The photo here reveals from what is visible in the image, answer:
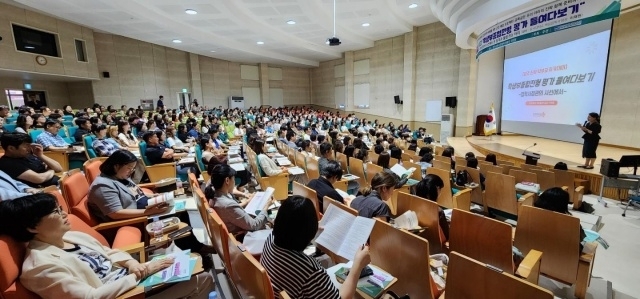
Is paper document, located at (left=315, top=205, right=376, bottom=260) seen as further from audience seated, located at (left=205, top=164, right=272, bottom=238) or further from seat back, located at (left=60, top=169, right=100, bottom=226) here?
seat back, located at (left=60, top=169, right=100, bottom=226)

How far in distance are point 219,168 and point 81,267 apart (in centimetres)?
108

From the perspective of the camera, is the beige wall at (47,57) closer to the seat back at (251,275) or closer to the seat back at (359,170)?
the seat back at (359,170)

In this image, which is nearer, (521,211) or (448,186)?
(521,211)

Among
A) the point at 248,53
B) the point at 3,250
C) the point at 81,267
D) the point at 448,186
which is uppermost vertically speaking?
the point at 248,53

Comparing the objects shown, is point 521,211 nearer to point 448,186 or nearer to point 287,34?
point 448,186

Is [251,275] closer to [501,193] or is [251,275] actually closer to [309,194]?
[309,194]

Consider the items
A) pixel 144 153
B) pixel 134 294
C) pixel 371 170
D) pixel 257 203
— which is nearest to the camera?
pixel 134 294

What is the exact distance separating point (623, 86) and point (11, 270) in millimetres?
11772

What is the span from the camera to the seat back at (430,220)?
7.78 feet

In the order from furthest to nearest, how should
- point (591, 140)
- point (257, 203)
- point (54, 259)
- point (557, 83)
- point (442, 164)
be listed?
point (557, 83)
point (591, 140)
point (442, 164)
point (257, 203)
point (54, 259)

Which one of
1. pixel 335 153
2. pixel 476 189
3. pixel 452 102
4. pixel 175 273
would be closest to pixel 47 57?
pixel 335 153

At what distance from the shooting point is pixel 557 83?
844cm

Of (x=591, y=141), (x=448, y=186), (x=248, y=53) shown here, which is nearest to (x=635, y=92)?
(x=591, y=141)

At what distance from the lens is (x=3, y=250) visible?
4.27 feet
